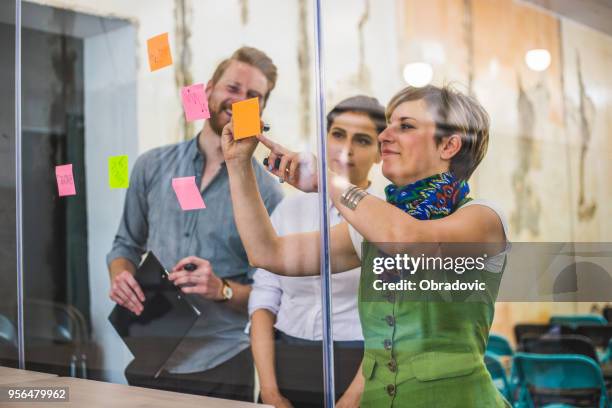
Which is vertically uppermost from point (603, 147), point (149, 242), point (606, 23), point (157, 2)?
point (157, 2)

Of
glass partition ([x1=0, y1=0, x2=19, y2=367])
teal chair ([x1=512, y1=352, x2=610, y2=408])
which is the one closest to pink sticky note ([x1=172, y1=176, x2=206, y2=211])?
glass partition ([x1=0, y1=0, x2=19, y2=367])

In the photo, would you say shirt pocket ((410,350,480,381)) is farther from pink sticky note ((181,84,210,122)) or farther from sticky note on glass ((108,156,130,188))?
Answer: sticky note on glass ((108,156,130,188))

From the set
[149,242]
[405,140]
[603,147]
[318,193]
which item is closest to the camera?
[603,147]

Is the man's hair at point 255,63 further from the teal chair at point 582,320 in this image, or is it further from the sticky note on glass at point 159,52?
the teal chair at point 582,320

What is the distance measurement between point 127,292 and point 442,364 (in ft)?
4.74

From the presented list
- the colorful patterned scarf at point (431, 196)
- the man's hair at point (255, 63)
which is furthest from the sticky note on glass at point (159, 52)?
the colorful patterned scarf at point (431, 196)

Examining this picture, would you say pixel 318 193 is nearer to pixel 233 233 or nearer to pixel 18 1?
pixel 233 233

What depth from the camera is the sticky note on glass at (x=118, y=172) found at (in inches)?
121

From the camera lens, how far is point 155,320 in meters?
2.99

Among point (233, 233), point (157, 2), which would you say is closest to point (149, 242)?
point (233, 233)

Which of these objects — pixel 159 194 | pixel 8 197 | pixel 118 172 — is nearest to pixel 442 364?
pixel 159 194

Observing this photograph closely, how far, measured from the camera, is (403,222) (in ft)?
7.55

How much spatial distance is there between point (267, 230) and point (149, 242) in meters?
0.62

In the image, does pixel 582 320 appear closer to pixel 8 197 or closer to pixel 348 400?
pixel 348 400
